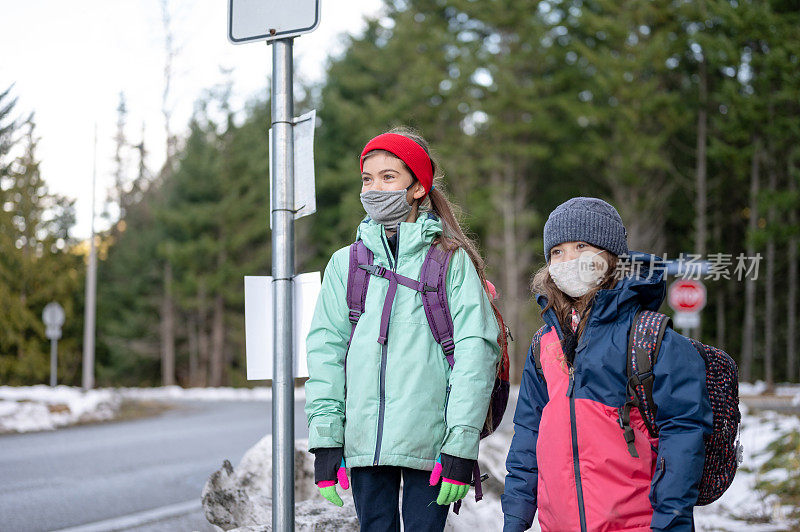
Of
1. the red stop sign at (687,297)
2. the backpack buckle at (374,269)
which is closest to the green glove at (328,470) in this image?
the backpack buckle at (374,269)

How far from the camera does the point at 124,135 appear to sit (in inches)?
1645

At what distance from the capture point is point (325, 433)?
8.82ft

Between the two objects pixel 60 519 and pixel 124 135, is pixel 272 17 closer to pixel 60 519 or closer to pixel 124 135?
pixel 60 519

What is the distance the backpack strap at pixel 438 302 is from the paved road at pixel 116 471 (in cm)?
338

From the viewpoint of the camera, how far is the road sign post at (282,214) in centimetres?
292

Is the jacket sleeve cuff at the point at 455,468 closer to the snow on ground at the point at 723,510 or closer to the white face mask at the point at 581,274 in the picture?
the white face mask at the point at 581,274

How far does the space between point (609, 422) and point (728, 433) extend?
38 centimetres

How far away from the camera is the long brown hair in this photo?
8.88 ft

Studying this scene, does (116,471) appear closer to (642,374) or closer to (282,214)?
(282,214)

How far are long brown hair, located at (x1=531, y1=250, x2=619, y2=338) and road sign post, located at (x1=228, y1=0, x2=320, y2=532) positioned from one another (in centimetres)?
93

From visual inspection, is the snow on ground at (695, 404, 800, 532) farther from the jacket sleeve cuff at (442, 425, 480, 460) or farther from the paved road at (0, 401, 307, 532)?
the paved road at (0, 401, 307, 532)

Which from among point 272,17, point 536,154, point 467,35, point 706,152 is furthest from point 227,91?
point 272,17

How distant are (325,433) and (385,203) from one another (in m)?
0.87

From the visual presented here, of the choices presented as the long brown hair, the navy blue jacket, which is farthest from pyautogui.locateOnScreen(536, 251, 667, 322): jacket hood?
the long brown hair
